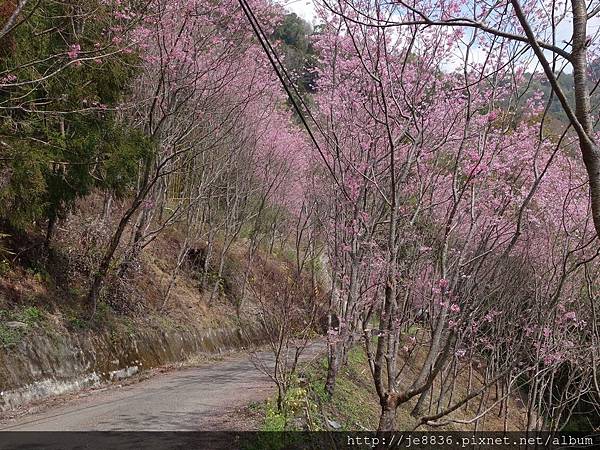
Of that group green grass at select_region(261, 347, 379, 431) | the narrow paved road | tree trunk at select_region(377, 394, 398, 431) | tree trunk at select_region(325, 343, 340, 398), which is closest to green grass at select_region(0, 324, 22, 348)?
the narrow paved road

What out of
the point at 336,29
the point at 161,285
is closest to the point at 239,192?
the point at 161,285

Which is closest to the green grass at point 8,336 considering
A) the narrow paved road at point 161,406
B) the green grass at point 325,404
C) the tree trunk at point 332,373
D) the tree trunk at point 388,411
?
the narrow paved road at point 161,406

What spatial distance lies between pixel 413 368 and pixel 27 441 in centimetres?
1524

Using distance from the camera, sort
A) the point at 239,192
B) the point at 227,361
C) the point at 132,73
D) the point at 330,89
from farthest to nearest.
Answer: the point at 239,192, the point at 227,361, the point at 132,73, the point at 330,89

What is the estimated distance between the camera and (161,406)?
25.6ft

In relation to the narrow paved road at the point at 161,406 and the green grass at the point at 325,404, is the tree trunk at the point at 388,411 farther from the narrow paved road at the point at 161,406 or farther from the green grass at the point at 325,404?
the narrow paved road at the point at 161,406

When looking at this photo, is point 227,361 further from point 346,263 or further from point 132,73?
point 132,73

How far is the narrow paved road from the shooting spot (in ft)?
21.7

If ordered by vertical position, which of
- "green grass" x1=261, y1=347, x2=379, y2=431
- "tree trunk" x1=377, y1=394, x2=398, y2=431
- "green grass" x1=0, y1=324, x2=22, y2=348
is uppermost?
"green grass" x1=0, y1=324, x2=22, y2=348

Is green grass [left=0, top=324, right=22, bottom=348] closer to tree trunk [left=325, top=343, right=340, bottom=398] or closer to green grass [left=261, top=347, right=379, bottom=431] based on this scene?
green grass [left=261, top=347, right=379, bottom=431]

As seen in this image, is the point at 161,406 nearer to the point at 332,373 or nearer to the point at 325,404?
the point at 325,404

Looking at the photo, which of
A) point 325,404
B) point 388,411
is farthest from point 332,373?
point 388,411

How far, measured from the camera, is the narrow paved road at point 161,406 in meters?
6.62

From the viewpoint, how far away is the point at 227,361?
45.2 feet
